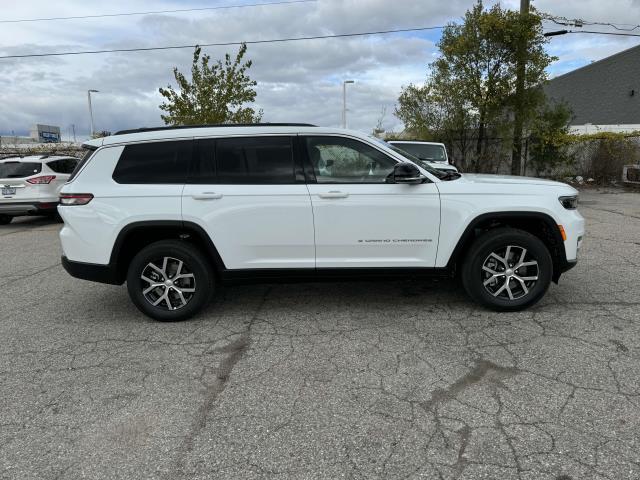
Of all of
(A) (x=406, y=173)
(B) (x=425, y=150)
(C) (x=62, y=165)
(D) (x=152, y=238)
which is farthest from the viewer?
Result: (B) (x=425, y=150)

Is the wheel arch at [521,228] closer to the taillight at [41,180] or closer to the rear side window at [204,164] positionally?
the rear side window at [204,164]

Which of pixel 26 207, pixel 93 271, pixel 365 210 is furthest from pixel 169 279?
pixel 26 207

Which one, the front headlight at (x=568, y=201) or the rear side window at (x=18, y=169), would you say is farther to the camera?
the rear side window at (x=18, y=169)

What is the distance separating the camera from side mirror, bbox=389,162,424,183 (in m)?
4.16

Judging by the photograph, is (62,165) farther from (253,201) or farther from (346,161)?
(346,161)

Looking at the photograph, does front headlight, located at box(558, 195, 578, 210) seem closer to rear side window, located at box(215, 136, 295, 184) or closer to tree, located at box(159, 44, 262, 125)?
rear side window, located at box(215, 136, 295, 184)

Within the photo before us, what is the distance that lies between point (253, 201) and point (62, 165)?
9.57 meters

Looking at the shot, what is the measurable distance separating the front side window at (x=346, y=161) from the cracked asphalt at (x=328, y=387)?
132 centimetres

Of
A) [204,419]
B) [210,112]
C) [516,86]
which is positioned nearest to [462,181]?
[204,419]

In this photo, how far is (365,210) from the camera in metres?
4.29

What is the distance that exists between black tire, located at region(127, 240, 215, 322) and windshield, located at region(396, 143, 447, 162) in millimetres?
8414

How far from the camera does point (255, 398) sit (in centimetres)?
315

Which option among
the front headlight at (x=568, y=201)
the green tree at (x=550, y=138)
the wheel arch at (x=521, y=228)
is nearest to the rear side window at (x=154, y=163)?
the wheel arch at (x=521, y=228)

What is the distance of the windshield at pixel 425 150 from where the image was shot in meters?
11.8
